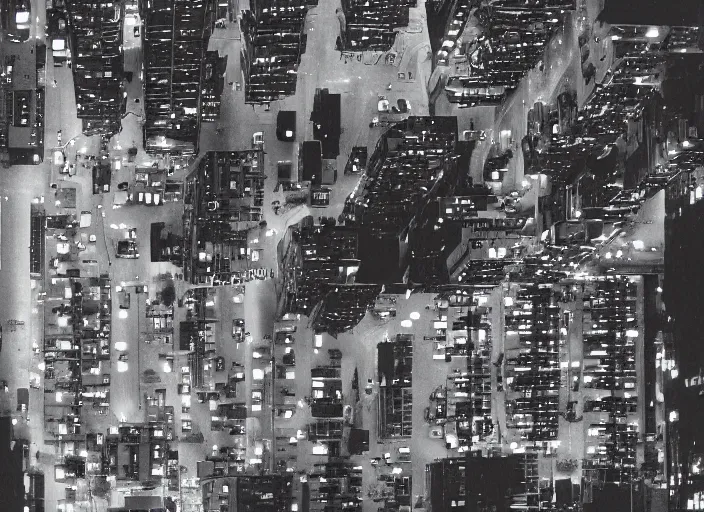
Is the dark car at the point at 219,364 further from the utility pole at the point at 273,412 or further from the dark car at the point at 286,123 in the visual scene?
the dark car at the point at 286,123

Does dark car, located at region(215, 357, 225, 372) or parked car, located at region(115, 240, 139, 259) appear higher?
parked car, located at region(115, 240, 139, 259)

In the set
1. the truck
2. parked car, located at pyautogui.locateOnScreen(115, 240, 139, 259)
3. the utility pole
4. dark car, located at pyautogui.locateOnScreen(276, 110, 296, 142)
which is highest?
dark car, located at pyautogui.locateOnScreen(276, 110, 296, 142)

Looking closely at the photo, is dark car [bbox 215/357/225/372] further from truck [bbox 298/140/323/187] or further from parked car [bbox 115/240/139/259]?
truck [bbox 298/140/323/187]

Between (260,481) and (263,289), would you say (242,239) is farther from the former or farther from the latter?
(260,481)

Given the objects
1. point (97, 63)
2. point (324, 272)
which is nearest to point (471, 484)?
point (324, 272)

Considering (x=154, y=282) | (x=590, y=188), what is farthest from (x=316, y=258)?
(x=590, y=188)

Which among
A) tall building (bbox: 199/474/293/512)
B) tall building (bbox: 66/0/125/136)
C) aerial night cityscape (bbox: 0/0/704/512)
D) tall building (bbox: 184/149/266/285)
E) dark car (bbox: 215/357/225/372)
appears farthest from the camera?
dark car (bbox: 215/357/225/372)

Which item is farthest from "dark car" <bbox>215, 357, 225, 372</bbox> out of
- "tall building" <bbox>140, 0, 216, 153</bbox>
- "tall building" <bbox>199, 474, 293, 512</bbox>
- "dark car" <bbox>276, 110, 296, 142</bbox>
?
"dark car" <bbox>276, 110, 296, 142</bbox>
